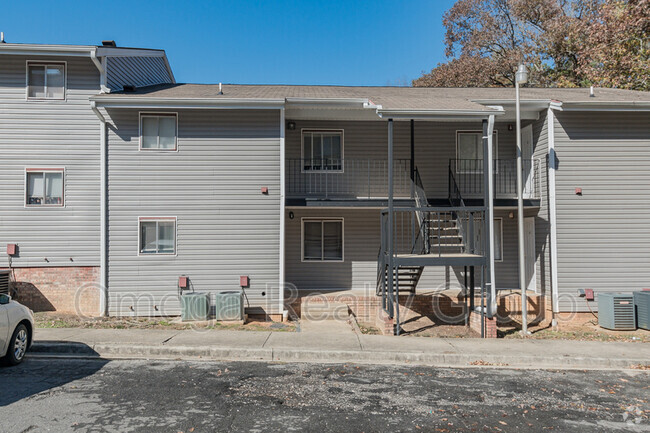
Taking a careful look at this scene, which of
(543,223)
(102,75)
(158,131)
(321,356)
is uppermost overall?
(102,75)

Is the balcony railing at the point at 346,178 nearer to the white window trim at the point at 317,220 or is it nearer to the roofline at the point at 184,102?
the white window trim at the point at 317,220

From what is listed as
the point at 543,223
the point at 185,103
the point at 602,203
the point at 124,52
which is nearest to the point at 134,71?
the point at 124,52

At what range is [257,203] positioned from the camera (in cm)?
1155

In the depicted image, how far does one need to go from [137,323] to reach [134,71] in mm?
7390

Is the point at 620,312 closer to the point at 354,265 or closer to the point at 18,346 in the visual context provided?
the point at 354,265

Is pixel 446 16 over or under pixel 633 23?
over

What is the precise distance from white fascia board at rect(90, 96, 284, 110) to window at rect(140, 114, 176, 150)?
0.52 metres

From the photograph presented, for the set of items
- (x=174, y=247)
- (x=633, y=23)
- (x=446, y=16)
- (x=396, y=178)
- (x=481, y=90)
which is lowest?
(x=174, y=247)

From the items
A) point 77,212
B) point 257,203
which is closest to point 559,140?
point 257,203

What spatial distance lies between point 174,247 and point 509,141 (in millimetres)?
9937

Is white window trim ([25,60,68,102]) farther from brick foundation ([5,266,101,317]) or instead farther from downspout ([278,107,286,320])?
downspout ([278,107,286,320])

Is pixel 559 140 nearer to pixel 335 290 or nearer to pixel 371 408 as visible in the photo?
pixel 335 290

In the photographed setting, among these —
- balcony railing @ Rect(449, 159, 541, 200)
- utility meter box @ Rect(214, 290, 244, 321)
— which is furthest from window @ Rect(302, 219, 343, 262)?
balcony railing @ Rect(449, 159, 541, 200)

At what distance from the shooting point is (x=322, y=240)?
43.3 feet
